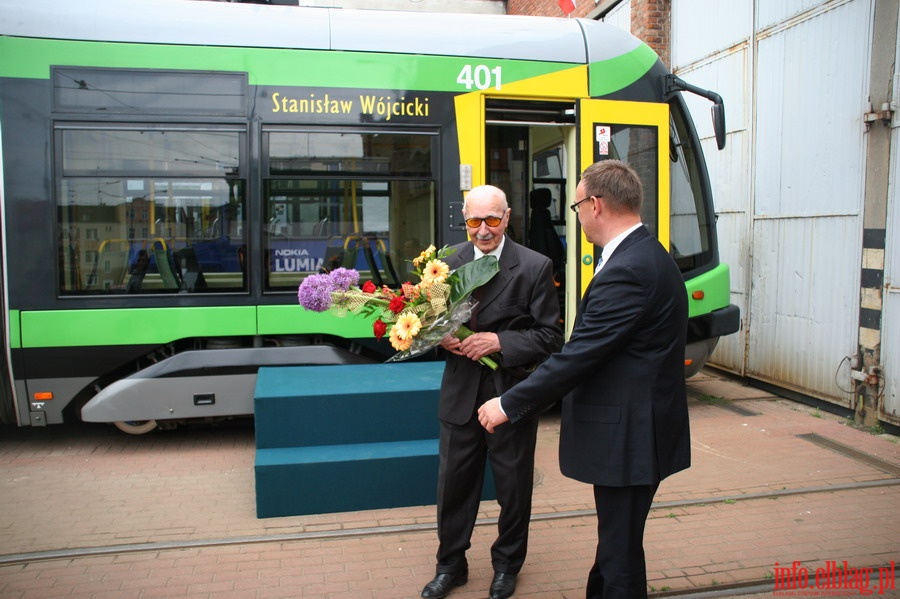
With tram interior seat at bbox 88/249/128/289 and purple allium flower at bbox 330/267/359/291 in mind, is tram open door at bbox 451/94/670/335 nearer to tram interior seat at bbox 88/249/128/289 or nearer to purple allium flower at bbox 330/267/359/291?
tram interior seat at bbox 88/249/128/289

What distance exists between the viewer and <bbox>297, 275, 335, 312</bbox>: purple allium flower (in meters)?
3.45

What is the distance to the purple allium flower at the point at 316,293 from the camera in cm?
345

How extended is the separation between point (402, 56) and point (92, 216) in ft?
8.54

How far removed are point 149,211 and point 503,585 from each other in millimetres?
3815

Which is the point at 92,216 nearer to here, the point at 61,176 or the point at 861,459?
the point at 61,176

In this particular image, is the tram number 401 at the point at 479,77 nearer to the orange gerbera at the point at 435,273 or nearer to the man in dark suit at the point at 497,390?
the man in dark suit at the point at 497,390

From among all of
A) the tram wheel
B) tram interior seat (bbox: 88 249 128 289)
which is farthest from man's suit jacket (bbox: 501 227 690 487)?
the tram wheel

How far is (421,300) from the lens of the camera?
3.35 m

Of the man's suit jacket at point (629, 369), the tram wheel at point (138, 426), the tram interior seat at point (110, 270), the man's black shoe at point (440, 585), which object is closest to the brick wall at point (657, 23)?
the tram interior seat at point (110, 270)

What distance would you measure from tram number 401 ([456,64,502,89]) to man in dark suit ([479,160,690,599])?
3458 mm

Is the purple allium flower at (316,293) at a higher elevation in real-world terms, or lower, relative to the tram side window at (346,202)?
lower

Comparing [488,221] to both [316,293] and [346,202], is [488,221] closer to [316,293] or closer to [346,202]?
[316,293]

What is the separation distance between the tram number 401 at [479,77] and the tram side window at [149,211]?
181 centimetres

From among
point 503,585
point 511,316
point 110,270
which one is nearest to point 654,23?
point 110,270
